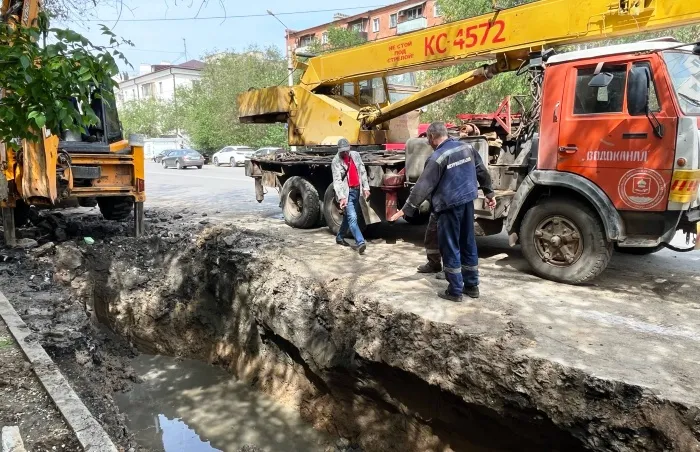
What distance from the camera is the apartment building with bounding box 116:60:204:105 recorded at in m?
61.2

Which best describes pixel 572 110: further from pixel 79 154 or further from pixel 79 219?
pixel 79 219

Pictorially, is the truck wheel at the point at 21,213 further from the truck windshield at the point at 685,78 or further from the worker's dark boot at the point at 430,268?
the truck windshield at the point at 685,78

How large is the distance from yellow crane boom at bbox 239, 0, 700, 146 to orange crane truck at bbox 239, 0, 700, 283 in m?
0.02

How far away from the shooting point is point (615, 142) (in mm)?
4855

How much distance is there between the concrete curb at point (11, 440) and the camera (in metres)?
2.92

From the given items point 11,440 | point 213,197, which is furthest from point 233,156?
point 11,440

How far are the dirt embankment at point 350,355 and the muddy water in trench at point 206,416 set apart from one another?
24 centimetres

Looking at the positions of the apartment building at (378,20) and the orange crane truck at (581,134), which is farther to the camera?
the apartment building at (378,20)

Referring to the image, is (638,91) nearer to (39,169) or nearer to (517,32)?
(517,32)

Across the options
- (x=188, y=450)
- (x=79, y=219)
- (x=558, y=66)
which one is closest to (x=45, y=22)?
(x=188, y=450)

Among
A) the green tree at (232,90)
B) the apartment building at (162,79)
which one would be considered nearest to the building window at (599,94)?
the green tree at (232,90)

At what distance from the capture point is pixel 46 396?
3496 mm

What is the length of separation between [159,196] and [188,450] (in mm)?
10594

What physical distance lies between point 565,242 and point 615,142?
43.1 inches
